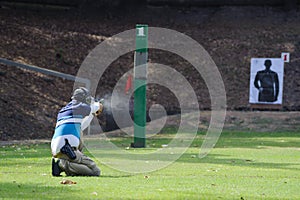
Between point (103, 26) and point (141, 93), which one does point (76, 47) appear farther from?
point (141, 93)

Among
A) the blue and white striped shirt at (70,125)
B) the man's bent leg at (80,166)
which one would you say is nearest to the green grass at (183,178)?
the man's bent leg at (80,166)

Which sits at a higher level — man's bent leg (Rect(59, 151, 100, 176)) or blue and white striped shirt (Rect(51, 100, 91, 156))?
blue and white striped shirt (Rect(51, 100, 91, 156))

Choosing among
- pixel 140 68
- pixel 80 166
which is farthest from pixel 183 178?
pixel 140 68

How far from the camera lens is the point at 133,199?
10.7m

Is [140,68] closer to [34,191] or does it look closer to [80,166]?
[80,166]

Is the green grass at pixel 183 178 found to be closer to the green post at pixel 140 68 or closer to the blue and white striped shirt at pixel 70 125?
the blue and white striped shirt at pixel 70 125

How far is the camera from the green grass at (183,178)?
1136 cm

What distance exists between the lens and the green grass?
37.3 ft

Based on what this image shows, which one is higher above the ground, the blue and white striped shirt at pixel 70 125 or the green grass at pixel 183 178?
the blue and white striped shirt at pixel 70 125

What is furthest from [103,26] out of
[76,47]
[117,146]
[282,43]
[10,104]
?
[117,146]

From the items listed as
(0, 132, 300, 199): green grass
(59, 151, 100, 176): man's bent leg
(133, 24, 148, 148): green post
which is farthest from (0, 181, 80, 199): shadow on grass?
(133, 24, 148, 148): green post

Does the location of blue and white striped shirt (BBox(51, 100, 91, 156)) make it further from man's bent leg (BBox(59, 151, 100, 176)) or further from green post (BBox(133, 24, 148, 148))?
green post (BBox(133, 24, 148, 148))

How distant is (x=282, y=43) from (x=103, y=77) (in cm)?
816

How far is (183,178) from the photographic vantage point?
543 inches
